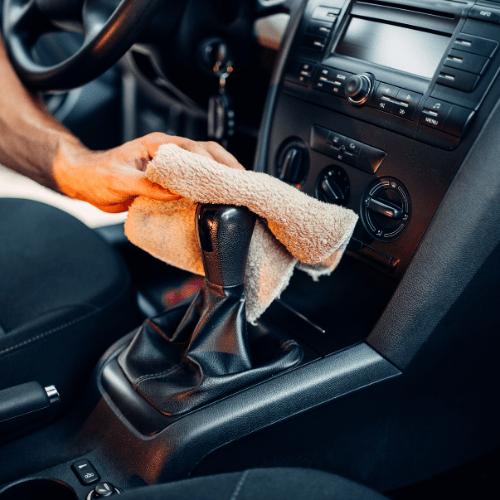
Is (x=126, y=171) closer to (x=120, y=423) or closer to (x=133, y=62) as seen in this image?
(x=120, y=423)

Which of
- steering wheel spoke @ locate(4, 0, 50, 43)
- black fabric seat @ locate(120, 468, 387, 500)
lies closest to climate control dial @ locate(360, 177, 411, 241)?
black fabric seat @ locate(120, 468, 387, 500)

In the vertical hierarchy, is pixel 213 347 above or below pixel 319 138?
below

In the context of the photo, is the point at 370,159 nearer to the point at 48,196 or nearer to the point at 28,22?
the point at 28,22

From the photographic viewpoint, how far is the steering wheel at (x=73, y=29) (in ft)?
2.35

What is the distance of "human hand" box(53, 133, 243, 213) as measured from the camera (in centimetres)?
57

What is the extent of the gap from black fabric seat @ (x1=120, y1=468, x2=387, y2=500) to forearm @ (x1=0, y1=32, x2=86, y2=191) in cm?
56

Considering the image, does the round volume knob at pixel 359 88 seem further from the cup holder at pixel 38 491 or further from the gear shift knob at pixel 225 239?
the cup holder at pixel 38 491

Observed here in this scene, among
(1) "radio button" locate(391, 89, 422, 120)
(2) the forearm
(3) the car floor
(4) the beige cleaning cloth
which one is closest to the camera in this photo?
(4) the beige cleaning cloth

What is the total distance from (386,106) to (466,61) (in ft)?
0.34

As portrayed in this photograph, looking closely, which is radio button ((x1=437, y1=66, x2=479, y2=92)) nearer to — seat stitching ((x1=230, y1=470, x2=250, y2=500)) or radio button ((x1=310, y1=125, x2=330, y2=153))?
radio button ((x1=310, y1=125, x2=330, y2=153))

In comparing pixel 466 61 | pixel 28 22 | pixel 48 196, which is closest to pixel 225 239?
pixel 466 61

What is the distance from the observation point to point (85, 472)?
2.09ft

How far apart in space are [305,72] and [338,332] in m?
0.39

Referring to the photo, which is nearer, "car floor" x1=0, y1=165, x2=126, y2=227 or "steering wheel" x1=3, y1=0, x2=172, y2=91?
"steering wheel" x1=3, y1=0, x2=172, y2=91
